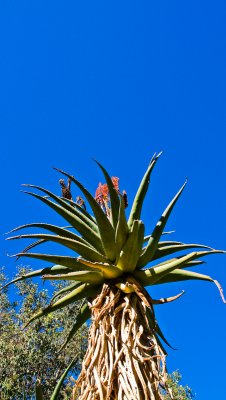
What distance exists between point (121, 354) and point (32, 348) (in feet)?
45.5

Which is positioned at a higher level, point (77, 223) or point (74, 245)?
point (77, 223)

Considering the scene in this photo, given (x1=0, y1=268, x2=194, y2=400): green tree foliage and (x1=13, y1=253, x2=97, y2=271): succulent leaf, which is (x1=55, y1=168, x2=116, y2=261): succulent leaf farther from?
(x1=0, y1=268, x2=194, y2=400): green tree foliage

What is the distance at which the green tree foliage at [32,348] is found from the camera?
52.3 feet

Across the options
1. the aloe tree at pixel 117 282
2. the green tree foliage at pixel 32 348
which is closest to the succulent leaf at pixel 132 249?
the aloe tree at pixel 117 282

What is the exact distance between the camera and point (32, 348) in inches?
655

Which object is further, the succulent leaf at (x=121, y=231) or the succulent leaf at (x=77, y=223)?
the succulent leaf at (x=77, y=223)

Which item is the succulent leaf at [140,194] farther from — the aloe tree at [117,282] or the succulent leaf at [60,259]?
the succulent leaf at [60,259]

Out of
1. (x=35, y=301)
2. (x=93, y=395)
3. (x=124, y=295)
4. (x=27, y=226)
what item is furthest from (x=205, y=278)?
(x=35, y=301)

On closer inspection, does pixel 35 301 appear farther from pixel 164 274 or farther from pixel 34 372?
pixel 164 274

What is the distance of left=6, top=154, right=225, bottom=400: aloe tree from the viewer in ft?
12.0

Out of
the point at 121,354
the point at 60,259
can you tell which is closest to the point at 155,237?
the point at 60,259

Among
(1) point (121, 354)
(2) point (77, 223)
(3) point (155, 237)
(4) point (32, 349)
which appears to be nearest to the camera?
(1) point (121, 354)

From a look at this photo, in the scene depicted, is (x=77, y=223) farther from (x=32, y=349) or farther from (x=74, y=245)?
(x=32, y=349)

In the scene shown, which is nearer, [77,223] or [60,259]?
[60,259]
